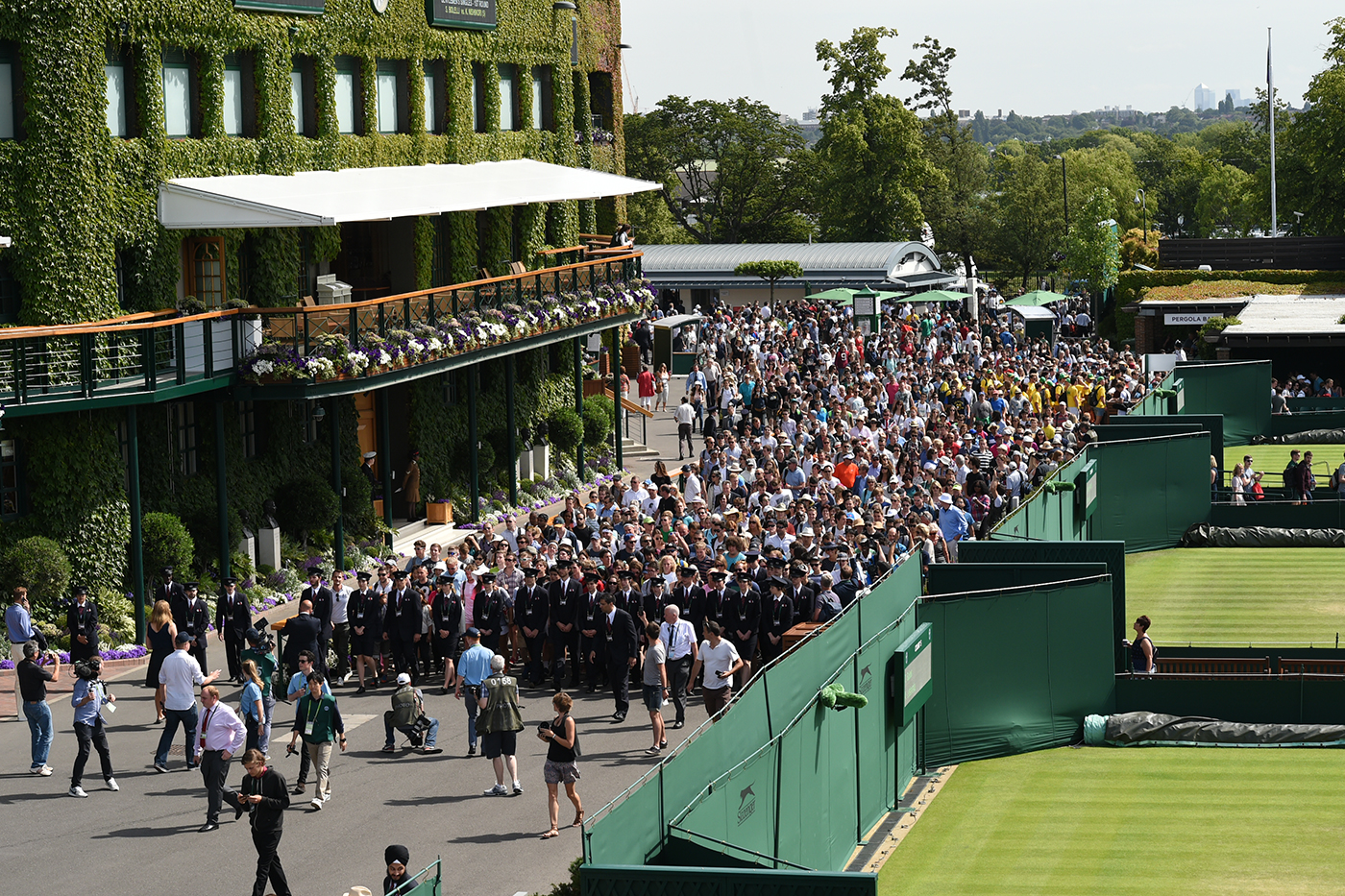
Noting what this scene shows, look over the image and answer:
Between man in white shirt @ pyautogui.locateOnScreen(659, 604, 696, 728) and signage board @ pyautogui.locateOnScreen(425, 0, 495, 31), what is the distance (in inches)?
737

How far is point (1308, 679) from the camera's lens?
21.0 meters

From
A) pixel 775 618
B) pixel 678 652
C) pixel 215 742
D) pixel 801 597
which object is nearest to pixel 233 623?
pixel 215 742

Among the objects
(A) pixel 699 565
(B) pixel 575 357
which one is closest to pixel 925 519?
(A) pixel 699 565

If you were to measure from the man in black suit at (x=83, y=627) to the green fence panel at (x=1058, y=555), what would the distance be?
11463 mm

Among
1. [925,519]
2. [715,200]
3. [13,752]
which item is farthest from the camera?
[715,200]

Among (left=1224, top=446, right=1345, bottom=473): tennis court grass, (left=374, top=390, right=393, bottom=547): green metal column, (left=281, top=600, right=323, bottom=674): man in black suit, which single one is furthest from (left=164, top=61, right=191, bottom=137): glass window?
(left=1224, top=446, right=1345, bottom=473): tennis court grass

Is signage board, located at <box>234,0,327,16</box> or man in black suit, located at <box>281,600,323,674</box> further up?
signage board, located at <box>234,0,327,16</box>

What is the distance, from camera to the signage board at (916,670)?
1792 centimetres

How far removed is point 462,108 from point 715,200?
6850 cm

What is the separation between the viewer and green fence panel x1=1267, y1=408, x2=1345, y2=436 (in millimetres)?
46156

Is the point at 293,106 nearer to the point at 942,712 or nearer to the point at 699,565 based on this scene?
the point at 699,565

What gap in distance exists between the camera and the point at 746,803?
13.4 m

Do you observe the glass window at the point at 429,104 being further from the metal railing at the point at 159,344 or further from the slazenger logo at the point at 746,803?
the slazenger logo at the point at 746,803

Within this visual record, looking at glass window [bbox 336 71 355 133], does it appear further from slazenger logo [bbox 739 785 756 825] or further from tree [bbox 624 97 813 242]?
tree [bbox 624 97 813 242]
